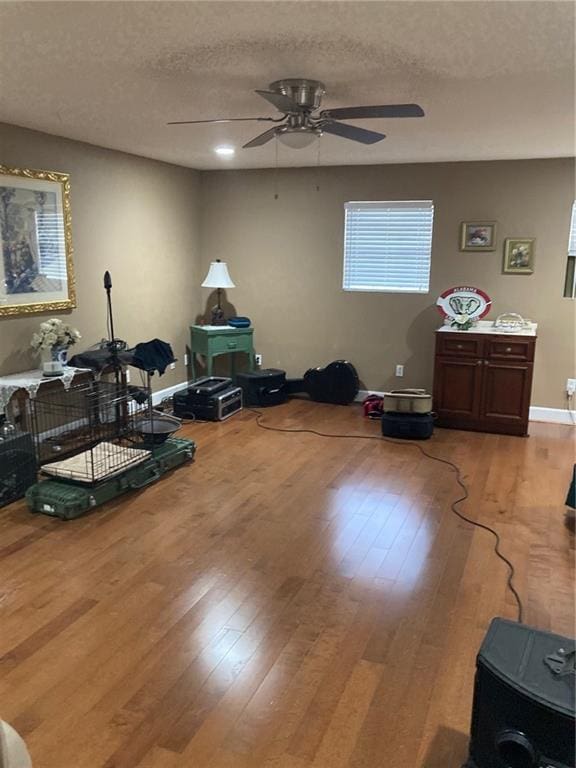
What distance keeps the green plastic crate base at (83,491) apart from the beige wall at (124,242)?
1.26 m

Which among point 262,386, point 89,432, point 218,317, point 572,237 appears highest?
point 572,237

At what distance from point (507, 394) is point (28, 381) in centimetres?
392

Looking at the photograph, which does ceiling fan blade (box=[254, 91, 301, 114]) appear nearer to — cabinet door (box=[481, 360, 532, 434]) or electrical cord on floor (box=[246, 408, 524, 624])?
electrical cord on floor (box=[246, 408, 524, 624])

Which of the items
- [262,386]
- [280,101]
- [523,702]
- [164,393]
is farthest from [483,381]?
[523,702]

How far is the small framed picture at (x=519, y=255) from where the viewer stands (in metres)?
5.66

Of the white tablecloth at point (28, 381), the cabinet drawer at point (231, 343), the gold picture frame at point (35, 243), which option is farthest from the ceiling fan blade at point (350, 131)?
the cabinet drawer at point (231, 343)

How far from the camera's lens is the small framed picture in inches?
223

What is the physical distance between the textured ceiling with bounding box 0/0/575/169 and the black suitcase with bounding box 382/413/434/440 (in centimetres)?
226

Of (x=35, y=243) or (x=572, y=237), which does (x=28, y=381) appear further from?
(x=572, y=237)

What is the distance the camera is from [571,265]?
5.57 metres

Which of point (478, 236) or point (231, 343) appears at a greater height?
point (478, 236)

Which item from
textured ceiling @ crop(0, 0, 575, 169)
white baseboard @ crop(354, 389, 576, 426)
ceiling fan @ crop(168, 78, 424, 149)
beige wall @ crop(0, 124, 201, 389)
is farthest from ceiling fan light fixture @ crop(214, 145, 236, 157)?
white baseboard @ crop(354, 389, 576, 426)

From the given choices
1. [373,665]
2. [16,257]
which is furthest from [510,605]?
[16,257]

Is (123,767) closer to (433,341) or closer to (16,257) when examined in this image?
(16,257)
